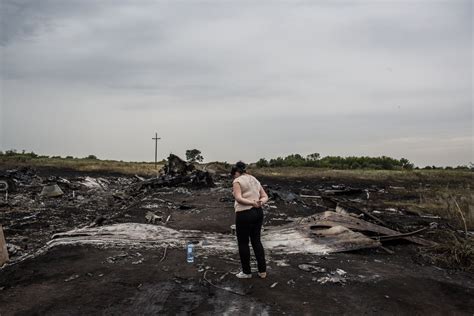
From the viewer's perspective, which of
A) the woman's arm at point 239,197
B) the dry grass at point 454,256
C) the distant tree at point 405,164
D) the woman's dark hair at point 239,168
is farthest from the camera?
the distant tree at point 405,164

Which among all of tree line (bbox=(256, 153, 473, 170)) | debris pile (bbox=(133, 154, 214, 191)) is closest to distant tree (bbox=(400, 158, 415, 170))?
tree line (bbox=(256, 153, 473, 170))

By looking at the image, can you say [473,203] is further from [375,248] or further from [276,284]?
[276,284]

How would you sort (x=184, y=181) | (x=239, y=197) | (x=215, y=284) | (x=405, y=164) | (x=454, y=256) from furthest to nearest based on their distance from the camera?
(x=405, y=164), (x=184, y=181), (x=454, y=256), (x=215, y=284), (x=239, y=197)

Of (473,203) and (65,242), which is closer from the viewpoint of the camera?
(65,242)

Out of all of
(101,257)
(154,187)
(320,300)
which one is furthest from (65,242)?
(154,187)

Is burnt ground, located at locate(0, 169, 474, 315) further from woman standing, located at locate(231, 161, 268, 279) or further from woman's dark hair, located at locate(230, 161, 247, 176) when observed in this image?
woman's dark hair, located at locate(230, 161, 247, 176)

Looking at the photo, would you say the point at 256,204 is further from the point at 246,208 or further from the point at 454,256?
the point at 454,256

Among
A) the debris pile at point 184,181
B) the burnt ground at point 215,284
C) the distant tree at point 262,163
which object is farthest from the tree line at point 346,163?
the burnt ground at point 215,284

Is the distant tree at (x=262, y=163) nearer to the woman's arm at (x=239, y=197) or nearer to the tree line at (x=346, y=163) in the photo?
the tree line at (x=346, y=163)

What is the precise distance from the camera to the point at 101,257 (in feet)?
23.2

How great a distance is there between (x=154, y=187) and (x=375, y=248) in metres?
13.3

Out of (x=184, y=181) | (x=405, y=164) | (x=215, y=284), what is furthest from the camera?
(x=405, y=164)

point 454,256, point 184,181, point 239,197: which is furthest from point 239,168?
point 184,181

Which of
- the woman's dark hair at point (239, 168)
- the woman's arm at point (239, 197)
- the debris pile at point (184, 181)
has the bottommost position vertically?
the debris pile at point (184, 181)
